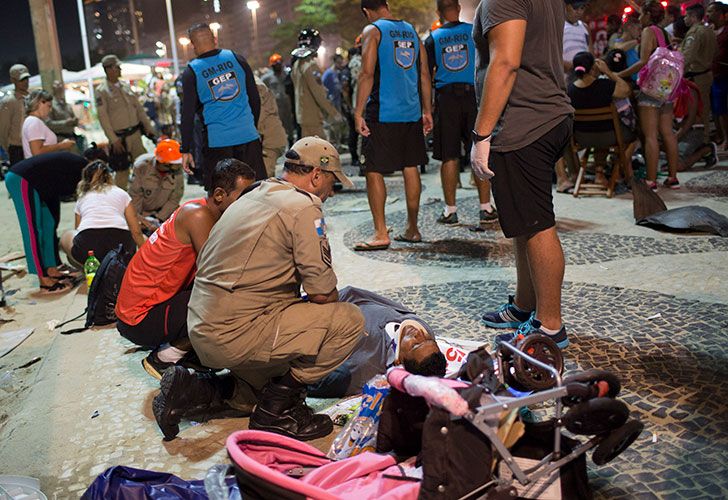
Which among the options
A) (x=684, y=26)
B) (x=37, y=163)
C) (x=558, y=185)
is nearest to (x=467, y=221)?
(x=558, y=185)

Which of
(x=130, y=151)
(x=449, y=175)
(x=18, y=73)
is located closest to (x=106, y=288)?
(x=449, y=175)

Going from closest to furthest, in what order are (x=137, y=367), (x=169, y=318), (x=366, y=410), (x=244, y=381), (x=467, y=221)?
1. (x=366, y=410)
2. (x=244, y=381)
3. (x=169, y=318)
4. (x=137, y=367)
5. (x=467, y=221)

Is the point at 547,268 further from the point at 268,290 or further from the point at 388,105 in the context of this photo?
the point at 388,105

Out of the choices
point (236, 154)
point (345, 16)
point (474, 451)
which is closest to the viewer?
point (474, 451)

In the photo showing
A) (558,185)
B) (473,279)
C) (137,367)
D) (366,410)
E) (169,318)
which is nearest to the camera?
(366,410)

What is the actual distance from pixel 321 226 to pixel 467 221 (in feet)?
14.8

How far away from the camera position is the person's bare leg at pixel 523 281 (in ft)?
13.6

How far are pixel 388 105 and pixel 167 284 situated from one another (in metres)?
3.12

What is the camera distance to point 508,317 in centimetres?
436

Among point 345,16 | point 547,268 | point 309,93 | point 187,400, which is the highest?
point 345,16

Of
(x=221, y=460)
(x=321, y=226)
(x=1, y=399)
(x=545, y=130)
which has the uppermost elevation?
(x=545, y=130)

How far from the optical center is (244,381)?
11.8ft

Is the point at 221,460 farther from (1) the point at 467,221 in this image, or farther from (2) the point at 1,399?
(1) the point at 467,221

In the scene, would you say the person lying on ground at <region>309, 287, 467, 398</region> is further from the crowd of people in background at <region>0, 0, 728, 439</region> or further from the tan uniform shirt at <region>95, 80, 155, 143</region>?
the tan uniform shirt at <region>95, 80, 155, 143</region>
